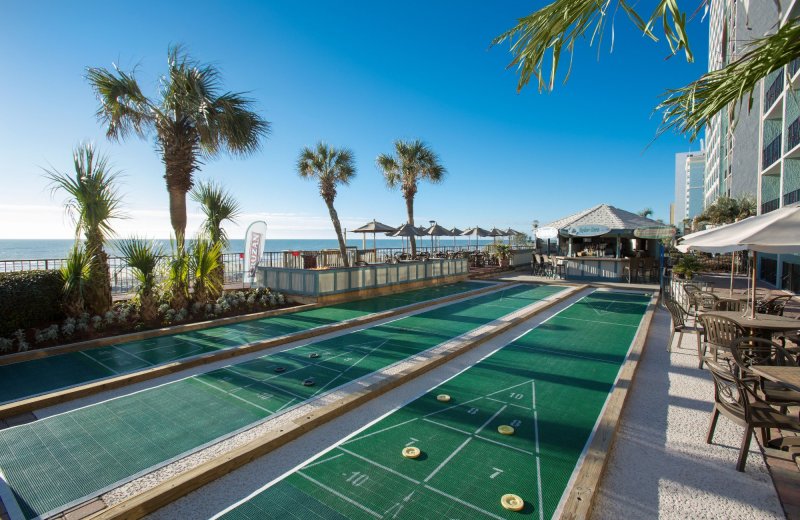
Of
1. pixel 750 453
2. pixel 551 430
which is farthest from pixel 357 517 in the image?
pixel 750 453

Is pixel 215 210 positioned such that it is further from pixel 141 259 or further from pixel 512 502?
pixel 512 502

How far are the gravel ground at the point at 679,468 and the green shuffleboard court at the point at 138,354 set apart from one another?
6.02 meters

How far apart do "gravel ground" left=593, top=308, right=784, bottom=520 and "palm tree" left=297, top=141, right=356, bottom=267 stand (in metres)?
14.8

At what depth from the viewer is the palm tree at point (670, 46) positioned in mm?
1963

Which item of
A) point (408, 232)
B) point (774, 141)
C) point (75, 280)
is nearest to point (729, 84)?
point (75, 280)

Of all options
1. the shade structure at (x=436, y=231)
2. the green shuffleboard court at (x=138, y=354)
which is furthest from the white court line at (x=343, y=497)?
the shade structure at (x=436, y=231)

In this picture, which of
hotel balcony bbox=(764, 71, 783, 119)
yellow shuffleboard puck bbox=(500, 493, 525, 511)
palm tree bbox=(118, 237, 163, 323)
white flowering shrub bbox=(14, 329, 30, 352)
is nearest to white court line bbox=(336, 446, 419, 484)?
yellow shuffleboard puck bbox=(500, 493, 525, 511)

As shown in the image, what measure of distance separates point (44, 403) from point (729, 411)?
7191mm

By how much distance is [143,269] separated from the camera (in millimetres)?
8219

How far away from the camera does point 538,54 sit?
2.21 meters

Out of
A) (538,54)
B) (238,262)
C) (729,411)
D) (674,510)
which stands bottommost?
(674,510)

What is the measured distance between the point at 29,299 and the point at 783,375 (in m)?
10.5

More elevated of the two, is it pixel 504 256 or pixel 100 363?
pixel 504 256

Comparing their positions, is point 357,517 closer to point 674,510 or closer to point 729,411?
point 674,510
